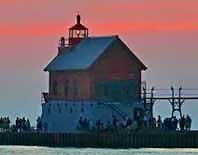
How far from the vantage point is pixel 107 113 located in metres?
159

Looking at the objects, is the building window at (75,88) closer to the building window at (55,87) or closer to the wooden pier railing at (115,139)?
the building window at (55,87)

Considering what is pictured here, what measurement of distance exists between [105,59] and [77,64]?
7.01 ft

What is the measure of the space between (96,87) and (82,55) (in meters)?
3.26

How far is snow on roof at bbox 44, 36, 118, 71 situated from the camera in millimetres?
159875

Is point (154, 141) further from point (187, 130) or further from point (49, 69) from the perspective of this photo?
point (49, 69)

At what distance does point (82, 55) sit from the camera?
16150cm

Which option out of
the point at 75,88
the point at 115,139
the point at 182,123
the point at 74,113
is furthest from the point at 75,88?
the point at 182,123

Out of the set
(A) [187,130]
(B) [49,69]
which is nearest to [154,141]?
(A) [187,130]

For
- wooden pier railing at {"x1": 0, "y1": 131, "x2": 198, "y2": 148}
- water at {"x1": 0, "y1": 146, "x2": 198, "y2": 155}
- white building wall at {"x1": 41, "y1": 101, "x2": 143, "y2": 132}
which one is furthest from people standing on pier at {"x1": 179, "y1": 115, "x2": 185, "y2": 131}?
white building wall at {"x1": 41, "y1": 101, "x2": 143, "y2": 132}

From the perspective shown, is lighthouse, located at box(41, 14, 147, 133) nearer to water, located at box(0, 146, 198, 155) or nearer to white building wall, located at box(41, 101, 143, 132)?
white building wall, located at box(41, 101, 143, 132)

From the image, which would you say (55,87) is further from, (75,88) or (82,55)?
(82,55)

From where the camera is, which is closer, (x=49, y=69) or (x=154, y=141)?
(x=154, y=141)

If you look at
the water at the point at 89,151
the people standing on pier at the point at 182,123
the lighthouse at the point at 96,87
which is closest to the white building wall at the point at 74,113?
the lighthouse at the point at 96,87

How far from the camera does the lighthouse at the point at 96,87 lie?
15900 cm
